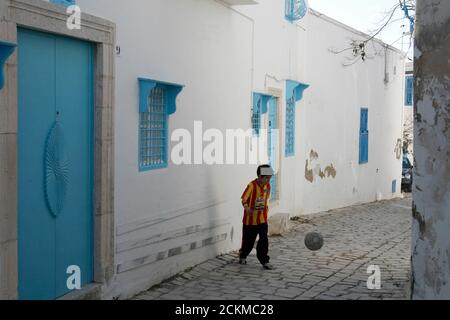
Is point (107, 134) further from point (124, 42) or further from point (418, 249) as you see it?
point (418, 249)

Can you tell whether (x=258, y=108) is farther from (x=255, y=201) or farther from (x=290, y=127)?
(x=255, y=201)

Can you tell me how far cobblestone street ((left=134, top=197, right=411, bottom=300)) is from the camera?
23.3ft

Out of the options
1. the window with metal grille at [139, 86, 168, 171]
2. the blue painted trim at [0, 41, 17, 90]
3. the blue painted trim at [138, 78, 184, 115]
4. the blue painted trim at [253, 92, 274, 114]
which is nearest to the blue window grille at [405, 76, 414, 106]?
the blue painted trim at [253, 92, 274, 114]

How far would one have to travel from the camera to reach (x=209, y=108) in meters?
8.68

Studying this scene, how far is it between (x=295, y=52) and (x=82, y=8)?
760 cm

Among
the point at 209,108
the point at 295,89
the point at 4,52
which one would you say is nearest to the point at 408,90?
the point at 295,89

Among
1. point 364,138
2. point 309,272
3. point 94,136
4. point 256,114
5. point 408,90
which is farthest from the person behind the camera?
point 408,90

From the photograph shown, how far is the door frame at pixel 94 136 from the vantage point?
15.3ft

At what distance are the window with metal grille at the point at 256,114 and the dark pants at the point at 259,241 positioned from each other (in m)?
2.44

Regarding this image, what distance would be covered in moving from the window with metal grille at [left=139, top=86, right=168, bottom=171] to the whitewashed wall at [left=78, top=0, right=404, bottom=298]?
15 cm

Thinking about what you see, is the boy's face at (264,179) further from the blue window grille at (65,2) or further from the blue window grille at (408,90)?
the blue window grille at (408,90)

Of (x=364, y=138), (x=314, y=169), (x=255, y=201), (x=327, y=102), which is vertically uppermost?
(x=327, y=102)

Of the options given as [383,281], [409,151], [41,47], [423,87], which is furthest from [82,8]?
[409,151]

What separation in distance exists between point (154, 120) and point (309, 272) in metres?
3.03
